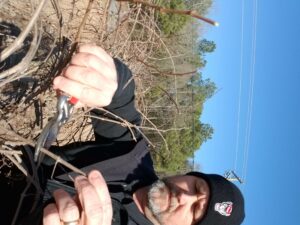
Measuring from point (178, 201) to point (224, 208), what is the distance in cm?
23

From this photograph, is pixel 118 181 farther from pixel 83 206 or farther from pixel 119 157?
pixel 83 206

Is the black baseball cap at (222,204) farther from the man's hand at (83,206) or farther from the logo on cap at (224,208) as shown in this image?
the man's hand at (83,206)

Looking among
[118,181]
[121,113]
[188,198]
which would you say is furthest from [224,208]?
[121,113]

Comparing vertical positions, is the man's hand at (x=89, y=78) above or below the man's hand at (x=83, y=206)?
above

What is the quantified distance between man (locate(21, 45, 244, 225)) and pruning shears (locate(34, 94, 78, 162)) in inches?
1.0

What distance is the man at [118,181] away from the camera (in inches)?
32.5

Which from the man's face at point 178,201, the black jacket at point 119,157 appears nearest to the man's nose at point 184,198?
the man's face at point 178,201

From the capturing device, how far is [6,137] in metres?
1.14

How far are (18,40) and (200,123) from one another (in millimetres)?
14551

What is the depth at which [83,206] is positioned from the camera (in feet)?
2.65

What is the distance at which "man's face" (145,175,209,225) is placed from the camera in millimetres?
1737

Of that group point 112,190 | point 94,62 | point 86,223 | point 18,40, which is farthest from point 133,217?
point 18,40

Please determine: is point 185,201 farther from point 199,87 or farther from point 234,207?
point 199,87

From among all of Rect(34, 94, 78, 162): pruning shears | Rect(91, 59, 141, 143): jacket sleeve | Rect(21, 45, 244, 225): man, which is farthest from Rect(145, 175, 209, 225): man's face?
Rect(34, 94, 78, 162): pruning shears
